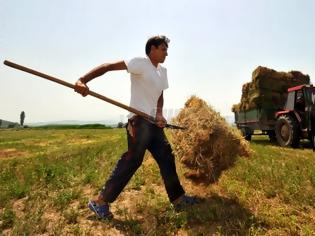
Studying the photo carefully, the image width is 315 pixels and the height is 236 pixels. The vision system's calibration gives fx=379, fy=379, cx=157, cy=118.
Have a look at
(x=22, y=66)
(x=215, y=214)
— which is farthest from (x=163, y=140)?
(x=22, y=66)

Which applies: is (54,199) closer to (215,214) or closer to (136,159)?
(136,159)

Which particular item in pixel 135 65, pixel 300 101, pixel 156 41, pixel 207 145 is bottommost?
pixel 207 145

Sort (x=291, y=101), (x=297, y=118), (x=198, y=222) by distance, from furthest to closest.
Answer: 1. (x=291, y=101)
2. (x=297, y=118)
3. (x=198, y=222)

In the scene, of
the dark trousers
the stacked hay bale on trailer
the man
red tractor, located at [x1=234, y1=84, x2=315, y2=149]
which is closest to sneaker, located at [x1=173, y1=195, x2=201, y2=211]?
the man

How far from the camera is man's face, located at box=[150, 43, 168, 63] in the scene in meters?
4.78

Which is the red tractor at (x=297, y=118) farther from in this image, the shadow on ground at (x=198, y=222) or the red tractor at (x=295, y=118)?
the shadow on ground at (x=198, y=222)

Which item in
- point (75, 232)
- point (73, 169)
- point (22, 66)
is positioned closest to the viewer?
point (75, 232)

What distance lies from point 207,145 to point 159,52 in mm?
1394

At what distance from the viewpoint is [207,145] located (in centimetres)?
509

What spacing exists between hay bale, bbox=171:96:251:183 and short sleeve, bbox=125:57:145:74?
3.69 feet

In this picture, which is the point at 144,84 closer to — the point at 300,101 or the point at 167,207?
the point at 167,207

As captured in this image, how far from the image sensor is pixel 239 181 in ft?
19.3

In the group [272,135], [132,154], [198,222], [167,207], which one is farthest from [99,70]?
[272,135]

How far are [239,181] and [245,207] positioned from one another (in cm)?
124
